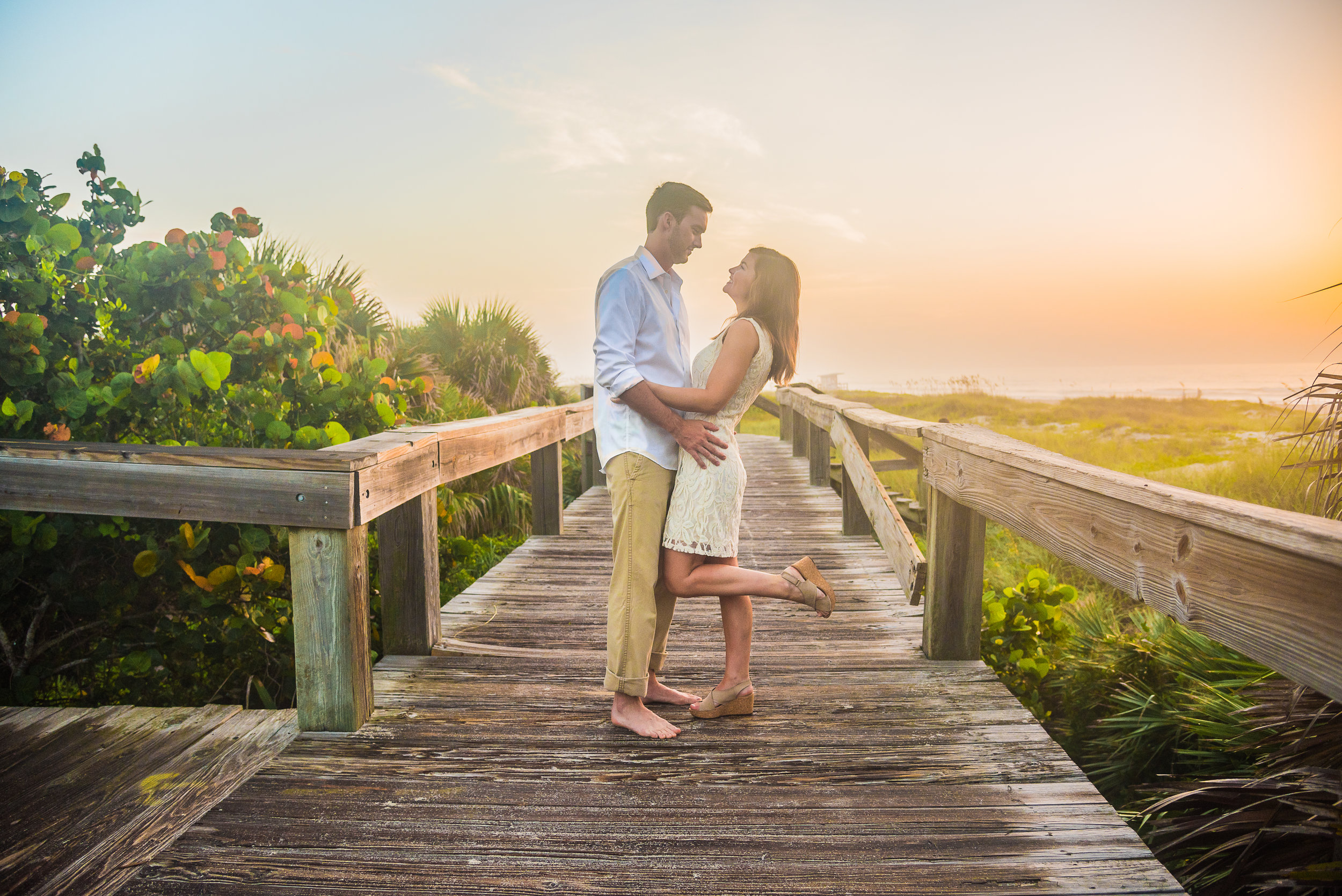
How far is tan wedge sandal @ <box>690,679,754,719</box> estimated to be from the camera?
2688 millimetres

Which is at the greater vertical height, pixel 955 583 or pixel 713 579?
pixel 713 579

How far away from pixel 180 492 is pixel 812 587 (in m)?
2.09

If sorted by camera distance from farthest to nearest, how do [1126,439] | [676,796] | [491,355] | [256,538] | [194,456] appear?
[1126,439]
[491,355]
[256,538]
[194,456]
[676,796]

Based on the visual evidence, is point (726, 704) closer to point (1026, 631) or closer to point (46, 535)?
point (1026, 631)

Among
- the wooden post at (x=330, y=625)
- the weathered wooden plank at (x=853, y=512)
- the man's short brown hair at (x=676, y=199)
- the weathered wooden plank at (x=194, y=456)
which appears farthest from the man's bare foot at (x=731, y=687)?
the weathered wooden plank at (x=853, y=512)

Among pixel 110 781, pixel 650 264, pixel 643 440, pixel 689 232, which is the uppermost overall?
pixel 689 232

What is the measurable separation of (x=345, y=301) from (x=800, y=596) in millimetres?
4006

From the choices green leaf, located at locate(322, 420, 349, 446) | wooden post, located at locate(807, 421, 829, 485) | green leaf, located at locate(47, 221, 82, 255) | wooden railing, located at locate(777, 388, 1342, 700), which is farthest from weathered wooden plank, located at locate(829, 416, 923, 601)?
green leaf, located at locate(47, 221, 82, 255)

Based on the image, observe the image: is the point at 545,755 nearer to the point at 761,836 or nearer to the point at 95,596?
the point at 761,836

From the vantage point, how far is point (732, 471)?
→ 102 inches

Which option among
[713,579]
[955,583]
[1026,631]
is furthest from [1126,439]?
[713,579]

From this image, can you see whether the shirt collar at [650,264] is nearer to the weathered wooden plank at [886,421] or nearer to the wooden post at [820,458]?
the weathered wooden plank at [886,421]

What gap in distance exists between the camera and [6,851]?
2.06 metres

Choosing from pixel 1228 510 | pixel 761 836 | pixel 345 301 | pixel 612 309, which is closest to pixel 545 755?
pixel 761 836
